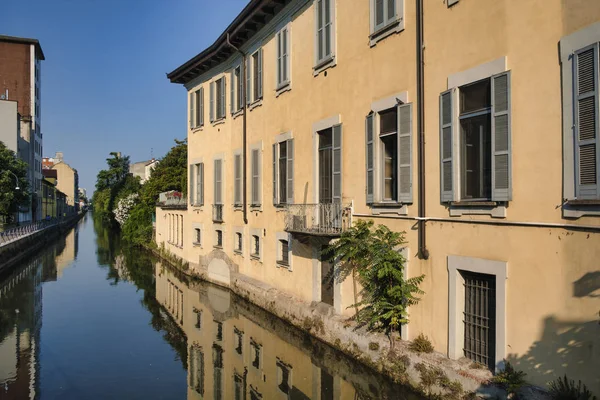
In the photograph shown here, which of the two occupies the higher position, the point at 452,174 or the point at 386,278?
the point at 452,174

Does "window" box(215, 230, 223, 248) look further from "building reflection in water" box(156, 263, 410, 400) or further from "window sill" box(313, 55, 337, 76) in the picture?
"window sill" box(313, 55, 337, 76)

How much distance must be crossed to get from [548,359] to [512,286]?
1.05 m

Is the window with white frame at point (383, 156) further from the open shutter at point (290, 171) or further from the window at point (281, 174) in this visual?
the window at point (281, 174)

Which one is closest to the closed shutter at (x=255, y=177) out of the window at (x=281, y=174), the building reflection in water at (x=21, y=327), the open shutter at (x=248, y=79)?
the window at (x=281, y=174)

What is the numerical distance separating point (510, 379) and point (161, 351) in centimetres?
877

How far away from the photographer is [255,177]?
16438 mm

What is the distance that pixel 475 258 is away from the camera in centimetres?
748

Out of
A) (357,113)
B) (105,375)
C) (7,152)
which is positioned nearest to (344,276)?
(357,113)

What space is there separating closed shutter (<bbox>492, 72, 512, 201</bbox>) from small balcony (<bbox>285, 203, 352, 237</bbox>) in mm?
4085

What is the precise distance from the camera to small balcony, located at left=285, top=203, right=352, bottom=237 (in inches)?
424

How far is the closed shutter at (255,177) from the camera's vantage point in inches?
639

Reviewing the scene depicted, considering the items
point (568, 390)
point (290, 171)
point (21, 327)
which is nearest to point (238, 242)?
point (290, 171)

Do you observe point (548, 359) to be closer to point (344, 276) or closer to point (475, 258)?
point (475, 258)

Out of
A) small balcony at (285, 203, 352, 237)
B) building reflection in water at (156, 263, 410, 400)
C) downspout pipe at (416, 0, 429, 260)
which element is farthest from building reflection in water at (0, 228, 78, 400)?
downspout pipe at (416, 0, 429, 260)
